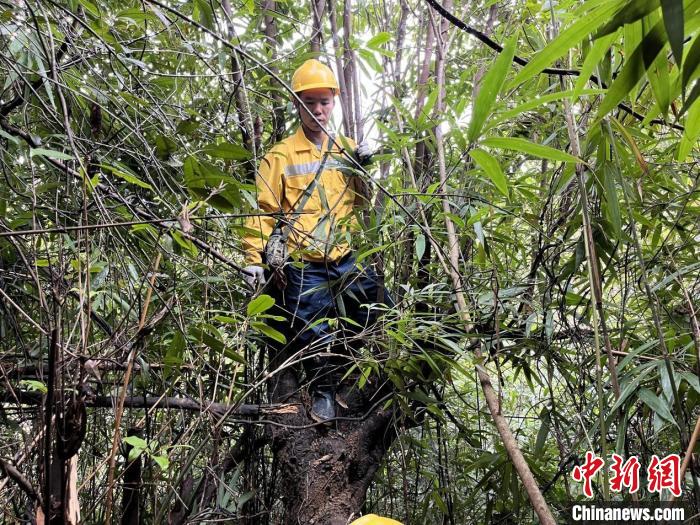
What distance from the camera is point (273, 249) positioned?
135 cm

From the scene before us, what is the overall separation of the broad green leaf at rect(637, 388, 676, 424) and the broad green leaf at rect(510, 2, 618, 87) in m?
0.62

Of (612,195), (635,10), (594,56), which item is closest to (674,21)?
(635,10)

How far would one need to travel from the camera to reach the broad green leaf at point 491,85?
1.96 ft

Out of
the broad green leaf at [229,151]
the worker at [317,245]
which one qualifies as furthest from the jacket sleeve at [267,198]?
the broad green leaf at [229,151]

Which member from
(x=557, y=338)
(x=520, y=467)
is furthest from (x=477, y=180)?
(x=520, y=467)

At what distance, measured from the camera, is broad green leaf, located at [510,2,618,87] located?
0.43 meters

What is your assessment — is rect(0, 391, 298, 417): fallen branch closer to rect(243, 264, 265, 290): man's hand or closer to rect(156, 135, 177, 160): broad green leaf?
rect(243, 264, 265, 290): man's hand

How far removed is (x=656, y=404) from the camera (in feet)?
2.85

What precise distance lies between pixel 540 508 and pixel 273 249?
85cm

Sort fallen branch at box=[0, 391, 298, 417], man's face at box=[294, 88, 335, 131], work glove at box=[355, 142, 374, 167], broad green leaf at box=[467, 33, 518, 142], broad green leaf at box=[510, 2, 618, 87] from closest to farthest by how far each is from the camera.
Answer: broad green leaf at box=[510, 2, 618, 87] → broad green leaf at box=[467, 33, 518, 142] → fallen branch at box=[0, 391, 298, 417] → work glove at box=[355, 142, 374, 167] → man's face at box=[294, 88, 335, 131]

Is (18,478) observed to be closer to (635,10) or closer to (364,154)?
(635,10)

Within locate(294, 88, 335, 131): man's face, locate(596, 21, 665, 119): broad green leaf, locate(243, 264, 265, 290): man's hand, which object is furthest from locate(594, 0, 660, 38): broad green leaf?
locate(294, 88, 335, 131): man's face

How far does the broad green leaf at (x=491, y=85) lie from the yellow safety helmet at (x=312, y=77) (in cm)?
102

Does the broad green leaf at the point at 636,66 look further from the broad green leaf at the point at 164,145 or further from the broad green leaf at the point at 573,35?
the broad green leaf at the point at 164,145
